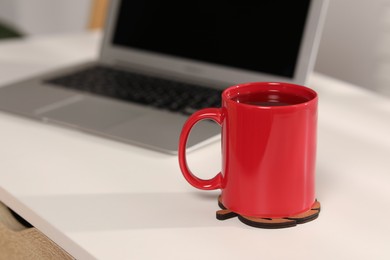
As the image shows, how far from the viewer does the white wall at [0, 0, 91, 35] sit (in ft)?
8.93

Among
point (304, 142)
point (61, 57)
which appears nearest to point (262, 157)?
point (304, 142)

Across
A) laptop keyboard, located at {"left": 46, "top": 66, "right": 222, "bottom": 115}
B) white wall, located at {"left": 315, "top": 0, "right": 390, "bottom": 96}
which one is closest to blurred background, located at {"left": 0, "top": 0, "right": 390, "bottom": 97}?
white wall, located at {"left": 315, "top": 0, "right": 390, "bottom": 96}

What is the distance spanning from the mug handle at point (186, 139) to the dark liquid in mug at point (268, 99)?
3 cm

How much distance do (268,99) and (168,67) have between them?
0.43m

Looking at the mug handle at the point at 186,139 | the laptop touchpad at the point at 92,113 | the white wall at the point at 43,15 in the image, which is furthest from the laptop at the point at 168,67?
the white wall at the point at 43,15

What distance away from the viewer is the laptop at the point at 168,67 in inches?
32.1

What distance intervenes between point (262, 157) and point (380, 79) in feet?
1.70

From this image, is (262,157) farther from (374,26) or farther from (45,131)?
(374,26)

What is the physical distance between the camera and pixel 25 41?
132 cm

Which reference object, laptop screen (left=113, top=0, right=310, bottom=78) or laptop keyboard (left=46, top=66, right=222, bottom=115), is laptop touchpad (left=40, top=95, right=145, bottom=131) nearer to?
laptop keyboard (left=46, top=66, right=222, bottom=115)

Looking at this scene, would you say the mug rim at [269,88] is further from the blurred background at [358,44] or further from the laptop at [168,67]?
the blurred background at [358,44]

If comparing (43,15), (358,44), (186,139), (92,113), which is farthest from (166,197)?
(43,15)

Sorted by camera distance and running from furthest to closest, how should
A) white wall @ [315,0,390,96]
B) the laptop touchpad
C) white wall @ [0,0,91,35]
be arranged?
1. white wall @ [0,0,91,35]
2. white wall @ [315,0,390,96]
3. the laptop touchpad

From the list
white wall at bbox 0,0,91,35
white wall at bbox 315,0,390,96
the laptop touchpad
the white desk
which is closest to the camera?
the white desk
